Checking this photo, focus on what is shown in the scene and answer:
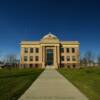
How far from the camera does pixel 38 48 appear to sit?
75625 mm

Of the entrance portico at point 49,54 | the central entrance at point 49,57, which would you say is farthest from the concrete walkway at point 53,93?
the central entrance at point 49,57

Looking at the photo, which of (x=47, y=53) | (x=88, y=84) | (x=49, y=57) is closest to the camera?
(x=88, y=84)

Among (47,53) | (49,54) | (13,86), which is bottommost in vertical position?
(13,86)

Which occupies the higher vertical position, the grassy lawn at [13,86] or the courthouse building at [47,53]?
the courthouse building at [47,53]

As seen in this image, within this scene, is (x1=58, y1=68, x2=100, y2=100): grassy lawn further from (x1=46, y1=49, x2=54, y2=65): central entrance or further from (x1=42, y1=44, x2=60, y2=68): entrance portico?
(x1=46, y1=49, x2=54, y2=65): central entrance

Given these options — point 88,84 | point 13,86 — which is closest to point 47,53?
point 88,84

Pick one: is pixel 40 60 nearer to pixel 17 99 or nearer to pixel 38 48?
pixel 38 48

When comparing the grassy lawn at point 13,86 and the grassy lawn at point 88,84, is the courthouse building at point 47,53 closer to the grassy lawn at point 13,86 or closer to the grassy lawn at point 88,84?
the grassy lawn at point 88,84

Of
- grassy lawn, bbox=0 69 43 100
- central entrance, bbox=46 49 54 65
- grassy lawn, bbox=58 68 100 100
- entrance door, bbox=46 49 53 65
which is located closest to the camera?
grassy lawn, bbox=0 69 43 100

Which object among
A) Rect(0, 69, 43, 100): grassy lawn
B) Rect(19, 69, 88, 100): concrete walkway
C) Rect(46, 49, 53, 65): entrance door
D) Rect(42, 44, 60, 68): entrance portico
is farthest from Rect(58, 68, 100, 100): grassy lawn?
Rect(46, 49, 53, 65): entrance door

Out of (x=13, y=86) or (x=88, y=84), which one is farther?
(x=88, y=84)

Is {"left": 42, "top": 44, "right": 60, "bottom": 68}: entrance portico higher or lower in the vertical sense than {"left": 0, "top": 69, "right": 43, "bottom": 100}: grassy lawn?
higher

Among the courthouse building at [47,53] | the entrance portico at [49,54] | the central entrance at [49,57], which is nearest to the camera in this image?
the entrance portico at [49,54]

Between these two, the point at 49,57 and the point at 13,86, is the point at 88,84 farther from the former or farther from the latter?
the point at 49,57
